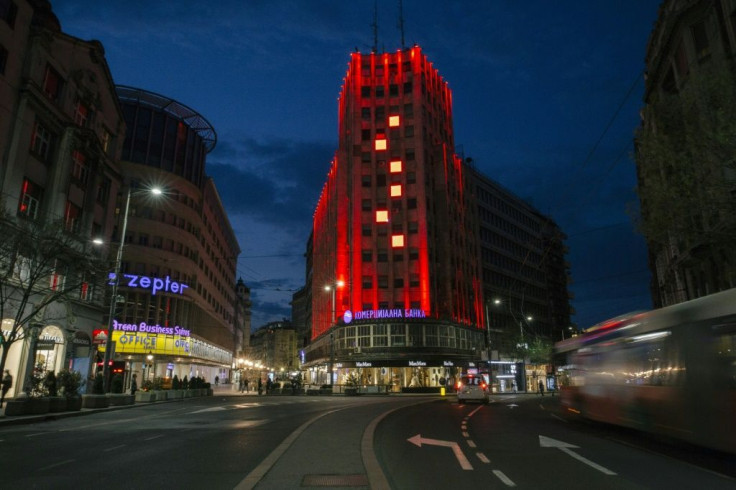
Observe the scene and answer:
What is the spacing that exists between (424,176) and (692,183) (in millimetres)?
52419

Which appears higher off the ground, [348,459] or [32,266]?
[32,266]

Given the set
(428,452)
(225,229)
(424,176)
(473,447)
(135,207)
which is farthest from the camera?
(225,229)

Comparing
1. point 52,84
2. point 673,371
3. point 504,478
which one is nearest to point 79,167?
point 52,84

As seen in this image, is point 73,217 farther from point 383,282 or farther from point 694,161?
point 383,282

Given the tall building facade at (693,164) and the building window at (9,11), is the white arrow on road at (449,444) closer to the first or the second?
the tall building facade at (693,164)

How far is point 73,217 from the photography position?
35.0m

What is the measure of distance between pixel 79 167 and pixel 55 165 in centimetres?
364

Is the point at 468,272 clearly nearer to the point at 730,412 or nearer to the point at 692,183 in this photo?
the point at 692,183

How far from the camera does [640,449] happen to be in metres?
12.3

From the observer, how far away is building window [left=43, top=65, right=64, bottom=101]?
1239 inches

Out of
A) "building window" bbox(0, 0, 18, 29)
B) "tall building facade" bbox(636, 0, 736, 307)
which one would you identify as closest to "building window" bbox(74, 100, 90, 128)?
"building window" bbox(0, 0, 18, 29)

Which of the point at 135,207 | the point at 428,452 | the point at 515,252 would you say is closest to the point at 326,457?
the point at 428,452

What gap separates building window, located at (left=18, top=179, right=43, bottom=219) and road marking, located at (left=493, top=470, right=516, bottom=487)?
29.5 metres

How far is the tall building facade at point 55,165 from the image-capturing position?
27.1m
